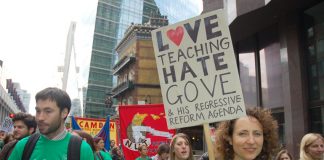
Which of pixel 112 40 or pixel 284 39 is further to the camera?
pixel 112 40

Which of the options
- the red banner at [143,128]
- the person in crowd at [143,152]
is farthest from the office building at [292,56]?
the person in crowd at [143,152]

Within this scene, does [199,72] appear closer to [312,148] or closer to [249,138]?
[249,138]

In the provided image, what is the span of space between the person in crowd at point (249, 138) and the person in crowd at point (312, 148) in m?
2.24

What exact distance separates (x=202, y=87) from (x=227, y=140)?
33.7 inches

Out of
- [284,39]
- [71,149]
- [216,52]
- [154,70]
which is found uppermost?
[154,70]

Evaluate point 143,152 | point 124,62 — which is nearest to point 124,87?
point 124,62

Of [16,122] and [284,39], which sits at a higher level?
[284,39]

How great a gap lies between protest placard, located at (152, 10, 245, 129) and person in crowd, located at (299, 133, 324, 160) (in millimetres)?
1924

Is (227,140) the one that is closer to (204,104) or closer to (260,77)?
(204,104)

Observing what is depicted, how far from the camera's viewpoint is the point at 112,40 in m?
80.3

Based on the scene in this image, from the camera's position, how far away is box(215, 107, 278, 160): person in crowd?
106 inches

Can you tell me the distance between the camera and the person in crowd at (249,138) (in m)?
2.69

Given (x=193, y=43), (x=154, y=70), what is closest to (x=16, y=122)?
(x=193, y=43)

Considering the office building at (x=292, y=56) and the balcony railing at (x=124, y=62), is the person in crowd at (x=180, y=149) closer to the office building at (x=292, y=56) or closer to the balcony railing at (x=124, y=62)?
the office building at (x=292, y=56)
